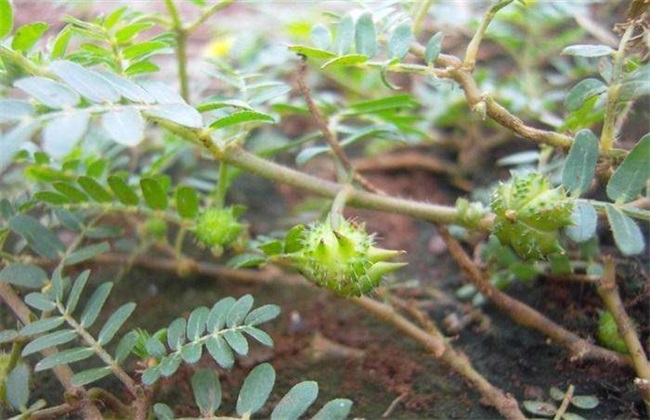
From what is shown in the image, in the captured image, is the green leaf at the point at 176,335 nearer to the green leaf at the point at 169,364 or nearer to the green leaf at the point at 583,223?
the green leaf at the point at 169,364

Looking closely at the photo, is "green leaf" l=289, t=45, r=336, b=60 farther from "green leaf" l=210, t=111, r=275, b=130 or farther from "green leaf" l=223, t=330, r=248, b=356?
"green leaf" l=223, t=330, r=248, b=356

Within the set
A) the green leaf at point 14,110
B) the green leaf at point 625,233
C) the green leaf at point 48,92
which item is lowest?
the green leaf at point 625,233

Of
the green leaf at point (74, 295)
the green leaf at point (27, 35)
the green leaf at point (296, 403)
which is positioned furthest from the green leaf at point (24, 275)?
the green leaf at point (296, 403)

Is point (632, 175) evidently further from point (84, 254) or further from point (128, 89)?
point (84, 254)

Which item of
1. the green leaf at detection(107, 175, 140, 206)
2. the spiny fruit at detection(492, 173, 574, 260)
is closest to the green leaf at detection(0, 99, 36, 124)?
the green leaf at detection(107, 175, 140, 206)

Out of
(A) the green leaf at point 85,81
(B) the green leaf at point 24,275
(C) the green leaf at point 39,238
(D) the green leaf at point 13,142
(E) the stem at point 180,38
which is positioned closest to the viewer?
(D) the green leaf at point 13,142

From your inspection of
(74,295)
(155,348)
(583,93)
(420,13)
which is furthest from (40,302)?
(583,93)

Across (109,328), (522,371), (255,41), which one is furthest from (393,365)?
(255,41)
